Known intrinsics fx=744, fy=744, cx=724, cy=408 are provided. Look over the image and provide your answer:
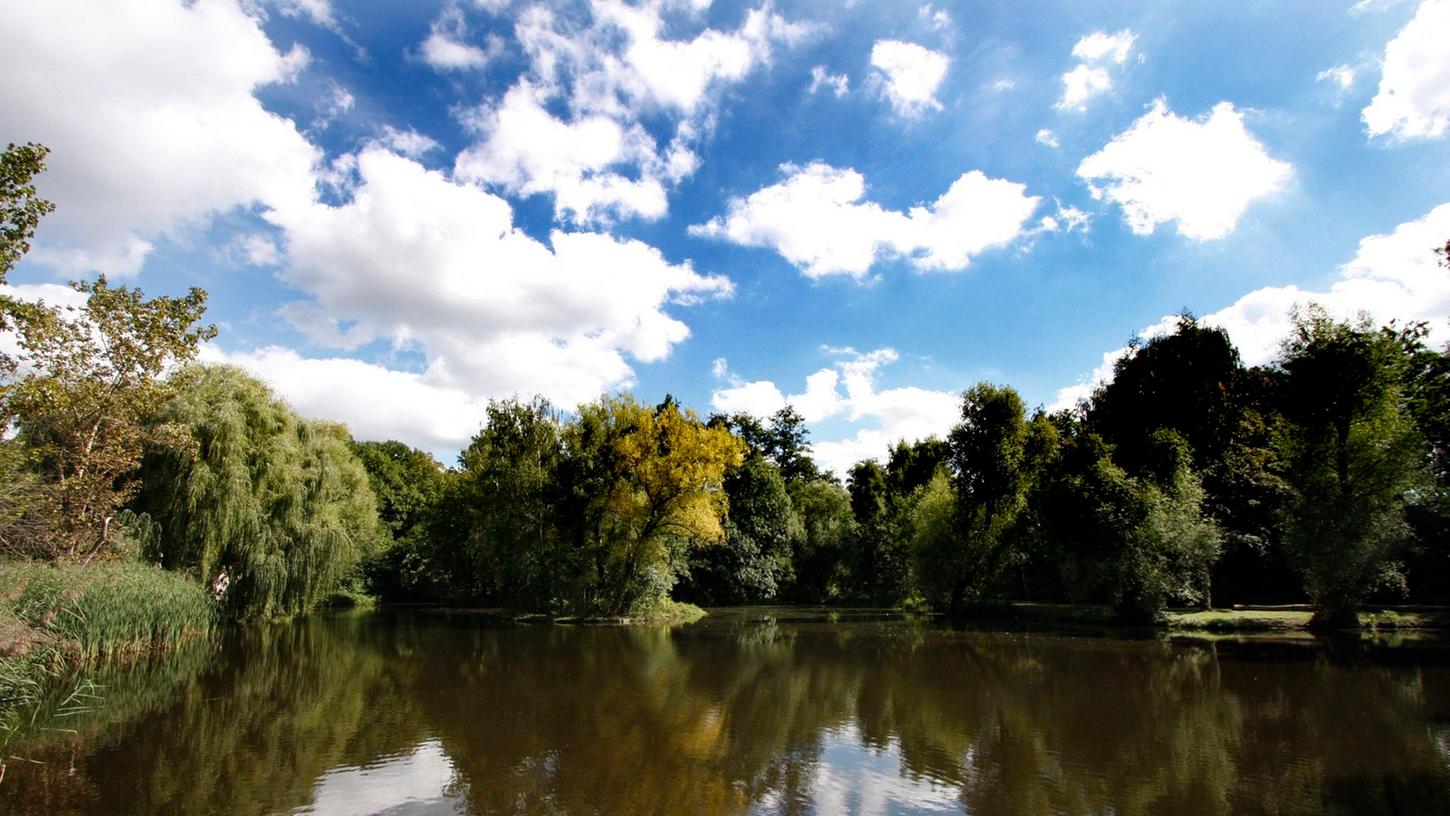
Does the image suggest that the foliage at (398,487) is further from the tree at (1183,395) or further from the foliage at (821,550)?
the tree at (1183,395)

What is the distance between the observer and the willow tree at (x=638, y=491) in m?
33.5

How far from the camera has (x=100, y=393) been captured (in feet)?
56.7

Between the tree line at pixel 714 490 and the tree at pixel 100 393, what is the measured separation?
2.5 inches

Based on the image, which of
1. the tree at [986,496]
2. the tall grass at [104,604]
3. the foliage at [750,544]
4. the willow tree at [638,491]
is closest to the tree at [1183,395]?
the tree at [986,496]

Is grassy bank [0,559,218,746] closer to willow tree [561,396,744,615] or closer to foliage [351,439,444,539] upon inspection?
willow tree [561,396,744,615]

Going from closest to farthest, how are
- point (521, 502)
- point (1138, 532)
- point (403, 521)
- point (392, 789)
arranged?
point (392, 789) → point (1138, 532) → point (521, 502) → point (403, 521)

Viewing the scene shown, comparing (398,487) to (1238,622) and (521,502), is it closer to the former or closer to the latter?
(521,502)

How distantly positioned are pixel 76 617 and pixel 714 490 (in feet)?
76.4

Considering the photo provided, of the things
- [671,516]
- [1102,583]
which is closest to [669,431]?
[671,516]

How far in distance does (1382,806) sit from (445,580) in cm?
5188

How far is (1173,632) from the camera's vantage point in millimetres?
27266

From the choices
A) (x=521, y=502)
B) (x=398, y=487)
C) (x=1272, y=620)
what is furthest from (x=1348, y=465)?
(x=398, y=487)

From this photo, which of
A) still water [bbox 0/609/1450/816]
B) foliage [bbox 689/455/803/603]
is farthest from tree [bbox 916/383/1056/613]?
still water [bbox 0/609/1450/816]

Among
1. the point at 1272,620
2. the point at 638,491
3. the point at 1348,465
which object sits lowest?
the point at 1272,620
